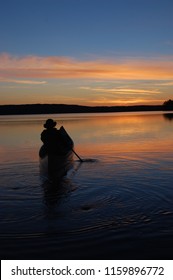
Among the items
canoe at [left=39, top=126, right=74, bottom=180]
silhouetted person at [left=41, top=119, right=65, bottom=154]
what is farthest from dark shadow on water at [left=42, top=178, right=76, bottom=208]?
silhouetted person at [left=41, top=119, right=65, bottom=154]

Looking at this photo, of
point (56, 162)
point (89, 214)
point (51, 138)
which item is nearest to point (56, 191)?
point (89, 214)

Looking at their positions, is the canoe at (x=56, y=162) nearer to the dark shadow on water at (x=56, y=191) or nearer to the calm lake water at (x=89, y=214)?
the calm lake water at (x=89, y=214)

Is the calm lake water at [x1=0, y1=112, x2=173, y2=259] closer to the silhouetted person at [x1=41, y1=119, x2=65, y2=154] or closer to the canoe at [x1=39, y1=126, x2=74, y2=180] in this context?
the canoe at [x1=39, y1=126, x2=74, y2=180]

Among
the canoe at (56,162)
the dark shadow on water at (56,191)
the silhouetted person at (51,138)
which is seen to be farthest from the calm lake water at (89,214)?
the silhouetted person at (51,138)

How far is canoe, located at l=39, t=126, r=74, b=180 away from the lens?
14.5m

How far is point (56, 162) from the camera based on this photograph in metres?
17.4

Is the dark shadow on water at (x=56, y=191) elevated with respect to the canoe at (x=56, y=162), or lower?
lower

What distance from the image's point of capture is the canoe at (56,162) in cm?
1450

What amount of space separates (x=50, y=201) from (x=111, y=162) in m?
7.44

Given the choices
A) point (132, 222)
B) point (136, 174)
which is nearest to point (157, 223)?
point (132, 222)

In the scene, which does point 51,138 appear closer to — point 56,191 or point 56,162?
point 56,162

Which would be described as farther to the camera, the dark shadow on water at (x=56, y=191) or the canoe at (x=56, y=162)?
the canoe at (x=56, y=162)

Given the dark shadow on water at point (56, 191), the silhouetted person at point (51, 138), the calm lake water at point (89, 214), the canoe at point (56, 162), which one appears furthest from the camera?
the silhouetted person at point (51, 138)

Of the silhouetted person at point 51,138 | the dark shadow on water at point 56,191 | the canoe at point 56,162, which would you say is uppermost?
the silhouetted person at point 51,138
